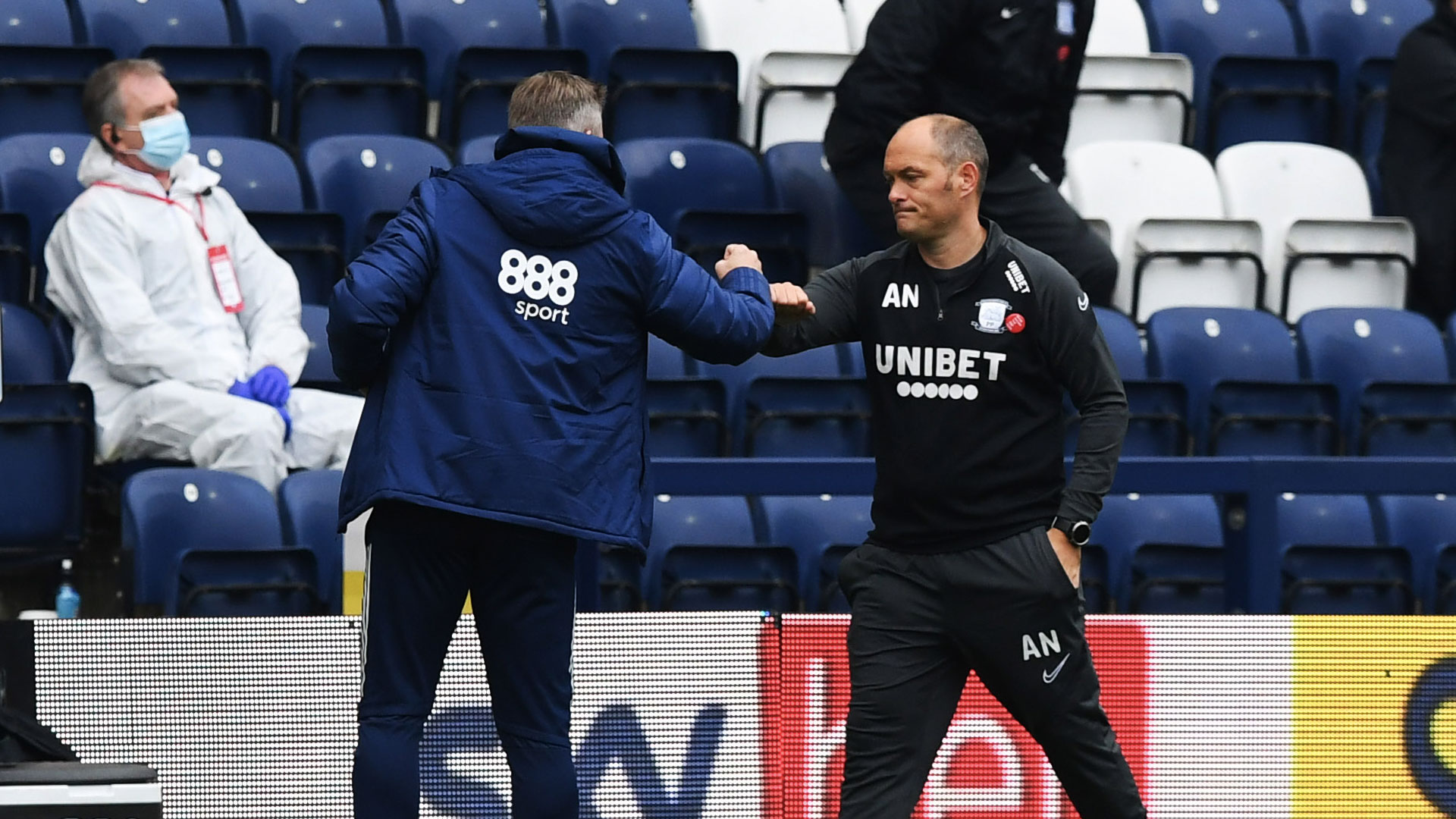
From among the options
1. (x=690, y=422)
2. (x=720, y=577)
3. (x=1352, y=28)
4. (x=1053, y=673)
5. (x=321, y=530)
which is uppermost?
(x=1352, y=28)

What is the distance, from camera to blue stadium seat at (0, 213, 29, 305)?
7.20 meters

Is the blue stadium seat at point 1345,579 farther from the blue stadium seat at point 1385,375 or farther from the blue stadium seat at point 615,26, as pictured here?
the blue stadium seat at point 615,26

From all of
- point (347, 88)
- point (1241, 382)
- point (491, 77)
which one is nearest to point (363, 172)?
point (347, 88)

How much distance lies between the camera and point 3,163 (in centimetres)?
757

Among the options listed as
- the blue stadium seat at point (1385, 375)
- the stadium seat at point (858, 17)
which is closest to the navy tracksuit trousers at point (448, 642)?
the blue stadium seat at point (1385, 375)

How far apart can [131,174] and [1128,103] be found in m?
4.45

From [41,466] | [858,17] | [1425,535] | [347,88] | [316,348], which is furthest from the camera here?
[858,17]

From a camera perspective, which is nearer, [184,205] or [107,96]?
[107,96]

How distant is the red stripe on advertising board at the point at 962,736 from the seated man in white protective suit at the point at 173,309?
188cm

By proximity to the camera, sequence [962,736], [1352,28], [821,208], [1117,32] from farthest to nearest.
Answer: [1352,28] → [1117,32] → [821,208] → [962,736]

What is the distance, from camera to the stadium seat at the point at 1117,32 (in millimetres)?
9719

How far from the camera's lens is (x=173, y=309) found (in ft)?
22.9

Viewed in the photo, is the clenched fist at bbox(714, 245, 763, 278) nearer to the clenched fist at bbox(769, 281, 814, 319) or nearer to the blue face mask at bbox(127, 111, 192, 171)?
the clenched fist at bbox(769, 281, 814, 319)

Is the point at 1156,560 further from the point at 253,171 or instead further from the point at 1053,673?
the point at 253,171
